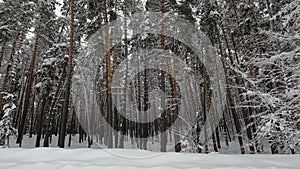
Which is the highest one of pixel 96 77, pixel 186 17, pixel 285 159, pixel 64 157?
pixel 186 17

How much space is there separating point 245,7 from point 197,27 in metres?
3.19

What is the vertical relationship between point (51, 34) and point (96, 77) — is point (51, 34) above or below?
above

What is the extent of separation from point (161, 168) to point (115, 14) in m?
10.7

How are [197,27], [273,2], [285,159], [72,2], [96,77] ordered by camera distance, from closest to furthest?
1. [285,159]
2. [72,2]
3. [273,2]
4. [197,27]
5. [96,77]

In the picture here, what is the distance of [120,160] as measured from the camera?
4516 mm

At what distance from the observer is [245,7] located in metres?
13.2

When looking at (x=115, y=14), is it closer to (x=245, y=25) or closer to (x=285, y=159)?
(x=245, y=25)

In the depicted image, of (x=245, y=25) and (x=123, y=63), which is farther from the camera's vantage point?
(x=123, y=63)

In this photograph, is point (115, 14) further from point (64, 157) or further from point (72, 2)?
point (64, 157)

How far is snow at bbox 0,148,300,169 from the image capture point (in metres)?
4.14

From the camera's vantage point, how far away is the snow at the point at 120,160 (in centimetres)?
414

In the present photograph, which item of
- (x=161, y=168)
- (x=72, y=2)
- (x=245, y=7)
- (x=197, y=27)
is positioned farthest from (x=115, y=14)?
(x=161, y=168)

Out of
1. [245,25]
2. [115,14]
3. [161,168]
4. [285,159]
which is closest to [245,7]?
[245,25]

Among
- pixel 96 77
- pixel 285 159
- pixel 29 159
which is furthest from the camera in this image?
pixel 96 77
